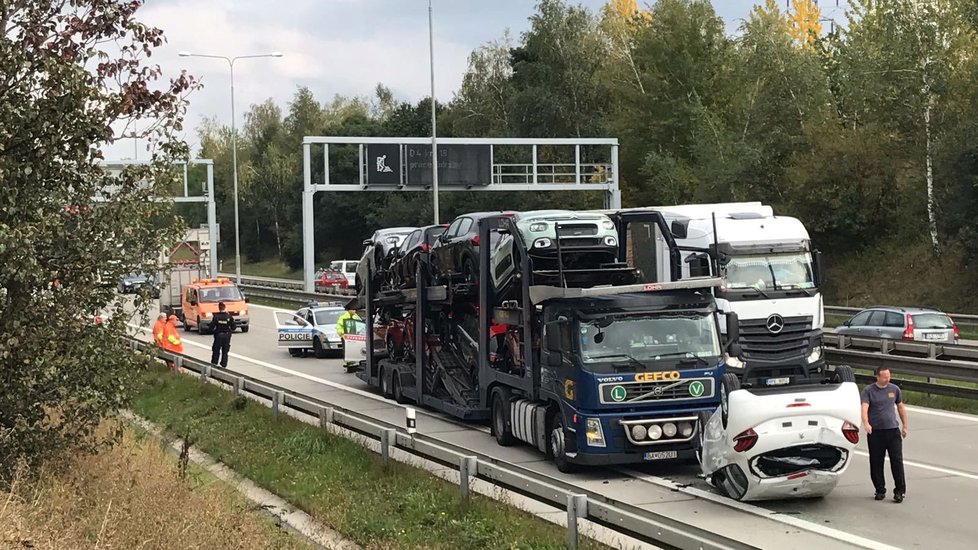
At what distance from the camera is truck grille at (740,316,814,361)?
1988 centimetres

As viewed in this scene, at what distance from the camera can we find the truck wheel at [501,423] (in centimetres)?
1678

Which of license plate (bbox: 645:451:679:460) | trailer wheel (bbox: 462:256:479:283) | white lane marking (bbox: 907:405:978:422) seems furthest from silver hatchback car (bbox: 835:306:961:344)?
license plate (bbox: 645:451:679:460)

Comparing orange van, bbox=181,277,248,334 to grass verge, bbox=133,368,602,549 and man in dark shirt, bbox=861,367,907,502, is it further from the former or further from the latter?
man in dark shirt, bbox=861,367,907,502

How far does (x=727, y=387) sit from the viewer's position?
12.4 meters

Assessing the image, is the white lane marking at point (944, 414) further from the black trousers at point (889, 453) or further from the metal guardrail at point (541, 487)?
the metal guardrail at point (541, 487)

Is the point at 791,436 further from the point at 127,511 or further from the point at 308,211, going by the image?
the point at 308,211

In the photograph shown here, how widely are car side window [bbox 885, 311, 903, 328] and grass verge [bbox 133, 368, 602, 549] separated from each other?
1706 cm

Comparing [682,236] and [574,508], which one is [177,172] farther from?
[682,236]

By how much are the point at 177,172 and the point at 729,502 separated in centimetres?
707

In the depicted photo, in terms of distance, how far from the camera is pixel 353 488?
1355 centimetres

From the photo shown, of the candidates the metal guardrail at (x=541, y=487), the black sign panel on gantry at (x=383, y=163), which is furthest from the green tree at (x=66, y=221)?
the black sign panel on gantry at (x=383, y=163)

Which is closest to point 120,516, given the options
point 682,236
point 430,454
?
point 430,454

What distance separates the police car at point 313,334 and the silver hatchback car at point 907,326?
561 inches

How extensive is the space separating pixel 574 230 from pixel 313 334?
18954 millimetres
